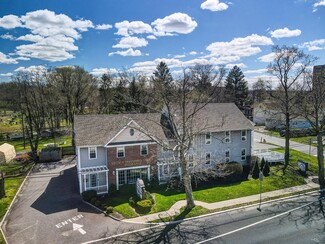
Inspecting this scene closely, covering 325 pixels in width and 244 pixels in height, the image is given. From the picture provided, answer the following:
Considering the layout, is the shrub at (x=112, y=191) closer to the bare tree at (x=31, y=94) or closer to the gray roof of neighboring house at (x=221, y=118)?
the gray roof of neighboring house at (x=221, y=118)

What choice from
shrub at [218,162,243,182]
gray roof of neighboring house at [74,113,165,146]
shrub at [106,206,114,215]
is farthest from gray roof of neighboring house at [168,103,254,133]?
shrub at [106,206,114,215]

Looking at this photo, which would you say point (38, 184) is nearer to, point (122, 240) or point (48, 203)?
point (48, 203)

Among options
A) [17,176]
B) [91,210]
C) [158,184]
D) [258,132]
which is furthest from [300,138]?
[17,176]

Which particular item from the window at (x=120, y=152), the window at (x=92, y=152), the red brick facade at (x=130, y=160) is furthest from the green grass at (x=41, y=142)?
the window at (x=120, y=152)

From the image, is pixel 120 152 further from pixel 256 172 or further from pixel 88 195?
pixel 256 172

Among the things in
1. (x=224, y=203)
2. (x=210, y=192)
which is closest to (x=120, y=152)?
(x=210, y=192)
